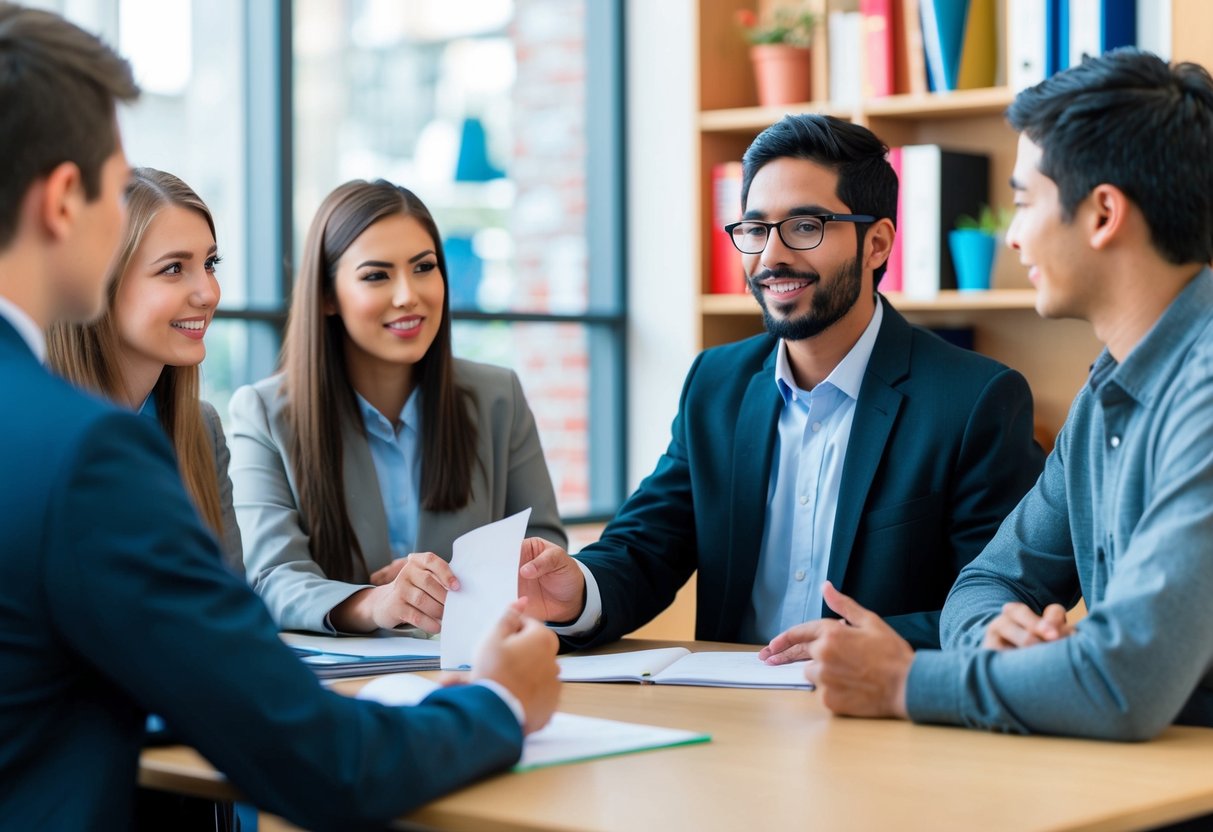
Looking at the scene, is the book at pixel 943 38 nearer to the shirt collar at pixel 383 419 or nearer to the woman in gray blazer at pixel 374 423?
the woman in gray blazer at pixel 374 423

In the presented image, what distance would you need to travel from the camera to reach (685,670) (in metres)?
1.94

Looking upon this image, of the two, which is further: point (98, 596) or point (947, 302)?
point (947, 302)

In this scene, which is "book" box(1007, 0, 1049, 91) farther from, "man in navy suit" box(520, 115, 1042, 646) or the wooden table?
the wooden table

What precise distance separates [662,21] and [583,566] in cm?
282

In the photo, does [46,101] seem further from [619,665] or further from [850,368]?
[850,368]

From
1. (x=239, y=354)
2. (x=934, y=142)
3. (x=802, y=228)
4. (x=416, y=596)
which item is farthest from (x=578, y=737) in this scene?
(x=934, y=142)

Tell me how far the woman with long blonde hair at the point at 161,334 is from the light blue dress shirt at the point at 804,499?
90 centimetres

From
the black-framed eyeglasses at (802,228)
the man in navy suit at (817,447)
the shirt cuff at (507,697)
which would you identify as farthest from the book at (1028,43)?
the shirt cuff at (507,697)

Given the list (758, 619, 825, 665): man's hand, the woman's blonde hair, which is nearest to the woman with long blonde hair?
the woman's blonde hair

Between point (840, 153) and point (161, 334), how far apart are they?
1201mm

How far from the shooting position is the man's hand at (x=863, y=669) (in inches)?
64.7

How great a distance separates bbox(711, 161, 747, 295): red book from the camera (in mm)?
4188

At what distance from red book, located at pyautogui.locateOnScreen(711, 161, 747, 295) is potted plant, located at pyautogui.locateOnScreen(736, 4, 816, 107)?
9.0 inches

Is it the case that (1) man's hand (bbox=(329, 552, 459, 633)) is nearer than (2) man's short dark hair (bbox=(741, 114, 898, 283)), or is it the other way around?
(1) man's hand (bbox=(329, 552, 459, 633))
